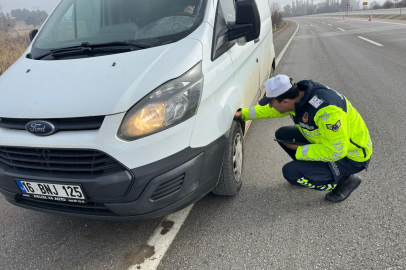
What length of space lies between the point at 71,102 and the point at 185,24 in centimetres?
107

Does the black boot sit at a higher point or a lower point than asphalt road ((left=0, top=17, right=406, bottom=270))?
higher

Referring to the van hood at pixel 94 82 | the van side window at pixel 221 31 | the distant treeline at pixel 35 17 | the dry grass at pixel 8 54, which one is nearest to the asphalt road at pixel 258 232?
the van hood at pixel 94 82

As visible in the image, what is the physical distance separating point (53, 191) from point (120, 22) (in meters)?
1.56

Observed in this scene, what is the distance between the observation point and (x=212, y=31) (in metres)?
2.35

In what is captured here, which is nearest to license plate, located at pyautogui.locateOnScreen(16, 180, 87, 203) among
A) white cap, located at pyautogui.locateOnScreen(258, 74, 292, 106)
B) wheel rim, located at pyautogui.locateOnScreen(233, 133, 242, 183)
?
wheel rim, located at pyautogui.locateOnScreen(233, 133, 242, 183)

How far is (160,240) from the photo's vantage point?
89.7 inches

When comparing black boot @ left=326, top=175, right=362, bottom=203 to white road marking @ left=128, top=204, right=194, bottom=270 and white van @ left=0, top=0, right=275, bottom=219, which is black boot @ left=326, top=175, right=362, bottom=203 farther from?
white road marking @ left=128, top=204, right=194, bottom=270

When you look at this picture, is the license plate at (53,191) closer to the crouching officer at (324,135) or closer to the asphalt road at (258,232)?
the asphalt road at (258,232)

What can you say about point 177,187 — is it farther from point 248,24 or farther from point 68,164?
point 248,24

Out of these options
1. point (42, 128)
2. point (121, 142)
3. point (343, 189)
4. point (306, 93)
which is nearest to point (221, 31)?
point (306, 93)

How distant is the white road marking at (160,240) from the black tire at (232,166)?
1.21ft

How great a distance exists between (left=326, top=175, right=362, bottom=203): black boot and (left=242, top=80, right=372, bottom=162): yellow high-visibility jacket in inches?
8.8

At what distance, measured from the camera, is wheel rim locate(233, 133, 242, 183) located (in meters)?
2.64

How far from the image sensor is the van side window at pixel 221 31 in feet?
7.64
